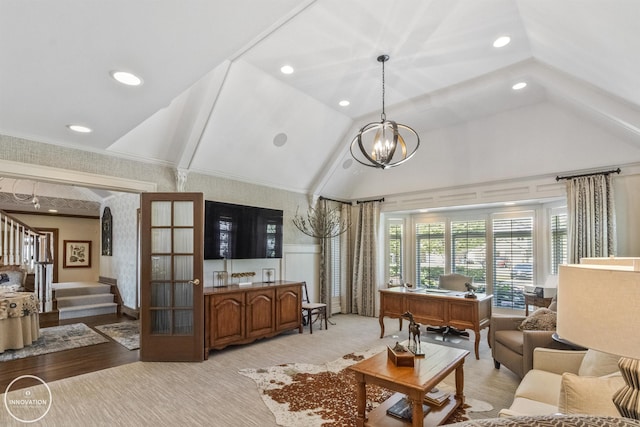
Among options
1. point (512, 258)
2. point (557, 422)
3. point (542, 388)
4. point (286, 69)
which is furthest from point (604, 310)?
point (512, 258)

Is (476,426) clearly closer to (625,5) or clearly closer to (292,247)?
(625,5)

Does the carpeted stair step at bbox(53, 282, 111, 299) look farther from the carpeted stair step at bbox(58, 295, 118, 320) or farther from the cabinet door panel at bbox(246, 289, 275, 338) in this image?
the cabinet door panel at bbox(246, 289, 275, 338)

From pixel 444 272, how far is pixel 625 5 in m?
5.50

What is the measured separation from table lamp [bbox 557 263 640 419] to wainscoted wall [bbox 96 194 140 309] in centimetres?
705

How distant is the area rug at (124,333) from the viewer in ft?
16.1

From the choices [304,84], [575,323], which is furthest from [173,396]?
[304,84]

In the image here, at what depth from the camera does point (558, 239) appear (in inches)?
218

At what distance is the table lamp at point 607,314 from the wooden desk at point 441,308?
11.1ft

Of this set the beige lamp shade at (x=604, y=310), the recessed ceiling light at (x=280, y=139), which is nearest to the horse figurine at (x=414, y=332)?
the beige lamp shade at (x=604, y=310)

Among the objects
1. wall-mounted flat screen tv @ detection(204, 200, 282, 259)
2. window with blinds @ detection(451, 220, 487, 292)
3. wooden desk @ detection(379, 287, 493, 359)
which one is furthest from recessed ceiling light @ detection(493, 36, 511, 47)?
wall-mounted flat screen tv @ detection(204, 200, 282, 259)

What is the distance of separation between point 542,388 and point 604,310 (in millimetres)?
1811

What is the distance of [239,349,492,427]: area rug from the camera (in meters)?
2.82

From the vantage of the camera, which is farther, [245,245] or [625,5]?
→ [245,245]

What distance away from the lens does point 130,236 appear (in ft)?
22.4
